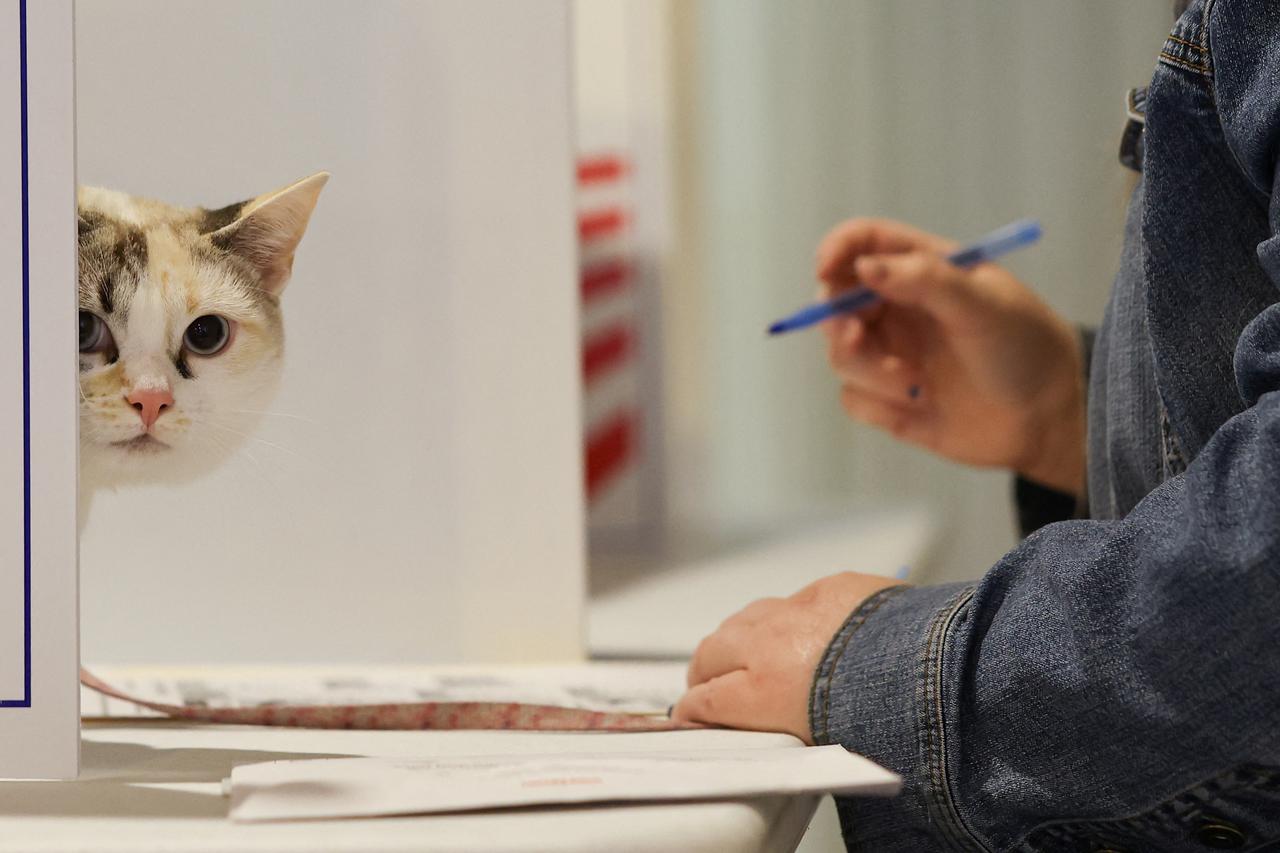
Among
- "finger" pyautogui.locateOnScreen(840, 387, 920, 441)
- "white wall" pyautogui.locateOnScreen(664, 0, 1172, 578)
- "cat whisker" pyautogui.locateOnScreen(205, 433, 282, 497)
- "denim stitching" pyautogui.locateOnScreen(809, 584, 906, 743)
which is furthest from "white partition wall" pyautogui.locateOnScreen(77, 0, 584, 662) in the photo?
"white wall" pyautogui.locateOnScreen(664, 0, 1172, 578)

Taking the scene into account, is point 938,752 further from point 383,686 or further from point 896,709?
point 383,686

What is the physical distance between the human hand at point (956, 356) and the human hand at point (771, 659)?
41 cm

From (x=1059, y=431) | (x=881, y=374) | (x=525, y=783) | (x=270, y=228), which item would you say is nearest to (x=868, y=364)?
(x=881, y=374)

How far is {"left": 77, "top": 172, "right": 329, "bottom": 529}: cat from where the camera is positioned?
1.41ft

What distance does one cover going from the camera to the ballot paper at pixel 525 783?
0.31 m

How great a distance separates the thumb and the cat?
457 mm

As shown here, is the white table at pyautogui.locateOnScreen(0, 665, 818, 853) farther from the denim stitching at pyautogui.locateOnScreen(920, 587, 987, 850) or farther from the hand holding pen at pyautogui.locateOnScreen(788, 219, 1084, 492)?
the hand holding pen at pyautogui.locateOnScreen(788, 219, 1084, 492)

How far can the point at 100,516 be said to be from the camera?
0.52 m

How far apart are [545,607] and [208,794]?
0.32m

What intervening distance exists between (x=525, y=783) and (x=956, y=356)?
2.21 feet

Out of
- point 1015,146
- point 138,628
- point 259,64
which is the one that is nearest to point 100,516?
point 138,628

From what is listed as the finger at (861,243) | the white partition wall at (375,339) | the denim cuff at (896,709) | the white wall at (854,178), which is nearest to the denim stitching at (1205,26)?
the denim cuff at (896,709)

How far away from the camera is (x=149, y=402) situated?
0.44 meters

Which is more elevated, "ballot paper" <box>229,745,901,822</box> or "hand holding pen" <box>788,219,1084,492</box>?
"hand holding pen" <box>788,219,1084,492</box>
